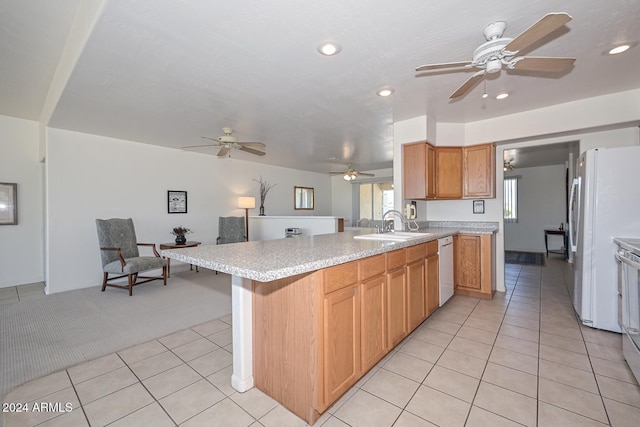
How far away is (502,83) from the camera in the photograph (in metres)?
2.71

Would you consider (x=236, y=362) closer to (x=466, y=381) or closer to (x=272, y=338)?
(x=272, y=338)

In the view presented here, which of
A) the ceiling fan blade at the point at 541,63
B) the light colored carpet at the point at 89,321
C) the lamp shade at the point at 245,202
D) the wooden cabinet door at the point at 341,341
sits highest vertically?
the ceiling fan blade at the point at 541,63

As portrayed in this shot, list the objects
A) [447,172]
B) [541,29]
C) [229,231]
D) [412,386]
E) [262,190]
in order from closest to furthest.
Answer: [541,29], [412,386], [447,172], [229,231], [262,190]

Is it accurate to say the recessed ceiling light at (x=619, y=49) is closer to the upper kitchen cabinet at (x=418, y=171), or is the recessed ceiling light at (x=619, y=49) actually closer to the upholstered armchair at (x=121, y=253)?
the upper kitchen cabinet at (x=418, y=171)

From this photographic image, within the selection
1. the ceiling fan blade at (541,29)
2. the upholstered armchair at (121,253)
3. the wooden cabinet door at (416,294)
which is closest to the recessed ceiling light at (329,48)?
the ceiling fan blade at (541,29)

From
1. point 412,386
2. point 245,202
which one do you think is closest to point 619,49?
point 412,386

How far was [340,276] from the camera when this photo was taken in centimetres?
165

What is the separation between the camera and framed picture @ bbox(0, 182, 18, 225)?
4.18 m

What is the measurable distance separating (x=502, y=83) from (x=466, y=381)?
2.66 m

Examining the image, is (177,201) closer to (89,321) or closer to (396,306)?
(89,321)

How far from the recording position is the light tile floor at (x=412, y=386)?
1.59 metres

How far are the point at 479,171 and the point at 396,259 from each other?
245 centimetres

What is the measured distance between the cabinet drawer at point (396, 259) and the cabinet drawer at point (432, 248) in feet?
1.94

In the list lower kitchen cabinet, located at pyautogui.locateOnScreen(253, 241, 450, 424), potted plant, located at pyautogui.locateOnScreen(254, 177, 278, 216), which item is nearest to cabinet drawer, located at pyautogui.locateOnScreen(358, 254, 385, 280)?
lower kitchen cabinet, located at pyautogui.locateOnScreen(253, 241, 450, 424)
